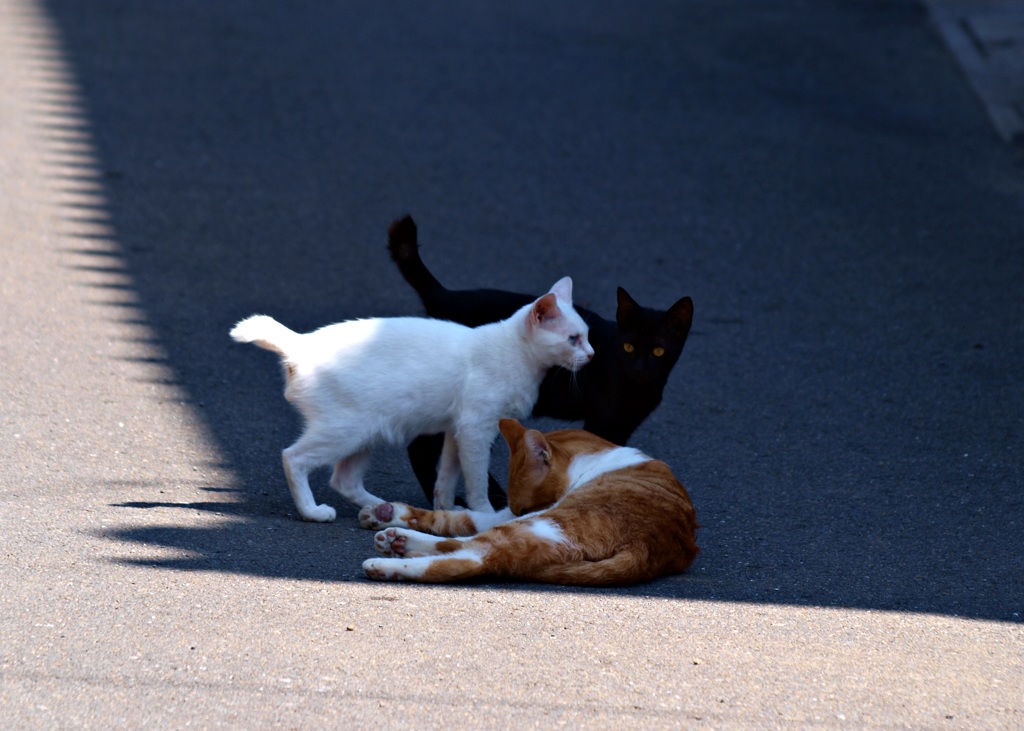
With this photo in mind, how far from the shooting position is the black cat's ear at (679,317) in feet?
14.8

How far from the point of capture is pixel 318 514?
4.25 metres

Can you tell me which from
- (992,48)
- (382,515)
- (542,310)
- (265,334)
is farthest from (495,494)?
(992,48)

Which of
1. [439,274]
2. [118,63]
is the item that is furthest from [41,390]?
[118,63]

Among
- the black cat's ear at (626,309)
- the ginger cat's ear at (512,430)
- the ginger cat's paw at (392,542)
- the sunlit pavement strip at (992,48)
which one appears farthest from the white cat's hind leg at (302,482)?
the sunlit pavement strip at (992,48)

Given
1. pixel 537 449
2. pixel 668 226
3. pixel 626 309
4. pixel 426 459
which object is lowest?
pixel 668 226

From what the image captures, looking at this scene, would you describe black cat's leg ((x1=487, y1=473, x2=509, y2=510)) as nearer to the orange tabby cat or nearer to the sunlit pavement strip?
the orange tabby cat

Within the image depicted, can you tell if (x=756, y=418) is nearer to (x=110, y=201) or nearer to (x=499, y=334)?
(x=499, y=334)

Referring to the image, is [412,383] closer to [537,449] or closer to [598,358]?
[537,449]

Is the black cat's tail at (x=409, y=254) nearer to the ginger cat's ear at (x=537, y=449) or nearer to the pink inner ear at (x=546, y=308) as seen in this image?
the pink inner ear at (x=546, y=308)

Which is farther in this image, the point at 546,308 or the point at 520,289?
the point at 520,289

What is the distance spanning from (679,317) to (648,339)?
0.15 metres

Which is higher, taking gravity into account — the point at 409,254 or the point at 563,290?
the point at 409,254

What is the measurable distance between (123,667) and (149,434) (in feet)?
6.80

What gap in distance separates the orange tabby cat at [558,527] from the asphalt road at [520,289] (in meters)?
0.10
